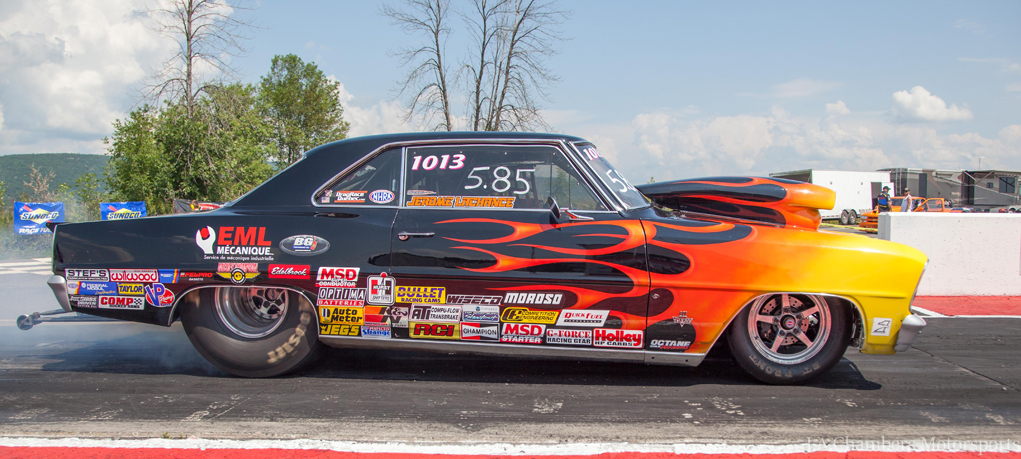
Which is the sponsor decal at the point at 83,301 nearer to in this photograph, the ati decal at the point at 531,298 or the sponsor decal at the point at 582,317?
the ati decal at the point at 531,298

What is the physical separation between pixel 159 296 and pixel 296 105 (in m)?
38.9

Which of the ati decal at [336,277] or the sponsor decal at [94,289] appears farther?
the sponsor decal at [94,289]

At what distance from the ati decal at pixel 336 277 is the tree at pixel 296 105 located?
37.5 meters

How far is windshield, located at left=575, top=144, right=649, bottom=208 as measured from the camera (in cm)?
340

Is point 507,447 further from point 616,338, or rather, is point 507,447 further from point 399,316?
point 399,316

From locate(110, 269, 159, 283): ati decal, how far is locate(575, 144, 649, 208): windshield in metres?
2.83

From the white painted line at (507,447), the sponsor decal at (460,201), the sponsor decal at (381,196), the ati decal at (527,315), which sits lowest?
the white painted line at (507,447)

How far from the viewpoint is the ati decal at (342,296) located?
10.8 ft

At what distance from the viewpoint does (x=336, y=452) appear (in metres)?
2.47

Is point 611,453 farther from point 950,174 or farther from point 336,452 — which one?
point 950,174

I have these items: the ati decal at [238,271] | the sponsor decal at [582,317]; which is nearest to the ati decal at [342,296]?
the ati decal at [238,271]

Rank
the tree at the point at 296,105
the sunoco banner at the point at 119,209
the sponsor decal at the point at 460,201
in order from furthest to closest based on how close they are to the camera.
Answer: the tree at the point at 296,105
the sunoco banner at the point at 119,209
the sponsor decal at the point at 460,201

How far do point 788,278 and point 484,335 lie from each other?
1803 mm

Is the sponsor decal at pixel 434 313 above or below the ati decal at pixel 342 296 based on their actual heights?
below
